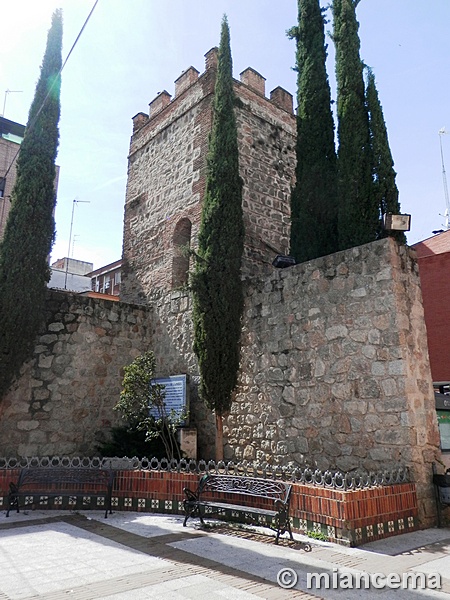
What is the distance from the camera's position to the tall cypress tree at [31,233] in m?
7.48

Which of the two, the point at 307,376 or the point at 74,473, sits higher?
the point at 307,376

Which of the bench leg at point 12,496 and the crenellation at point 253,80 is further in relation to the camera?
the crenellation at point 253,80

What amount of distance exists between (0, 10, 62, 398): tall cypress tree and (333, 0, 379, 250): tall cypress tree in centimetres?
506

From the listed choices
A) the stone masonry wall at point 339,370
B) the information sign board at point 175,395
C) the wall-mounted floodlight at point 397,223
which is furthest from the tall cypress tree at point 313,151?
the information sign board at point 175,395

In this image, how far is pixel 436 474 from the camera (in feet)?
18.2

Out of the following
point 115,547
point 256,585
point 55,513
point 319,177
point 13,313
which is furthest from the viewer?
point 319,177

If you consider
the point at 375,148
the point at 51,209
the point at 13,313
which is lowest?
the point at 13,313

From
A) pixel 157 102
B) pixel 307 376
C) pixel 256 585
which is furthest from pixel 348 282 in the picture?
pixel 157 102

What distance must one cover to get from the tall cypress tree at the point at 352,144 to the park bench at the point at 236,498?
399 centimetres

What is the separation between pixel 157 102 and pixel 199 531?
11179 mm

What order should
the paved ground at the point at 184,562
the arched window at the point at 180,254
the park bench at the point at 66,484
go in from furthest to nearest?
1. the arched window at the point at 180,254
2. the park bench at the point at 66,484
3. the paved ground at the point at 184,562

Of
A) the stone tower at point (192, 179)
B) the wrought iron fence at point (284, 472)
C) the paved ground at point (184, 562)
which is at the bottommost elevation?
the paved ground at point (184, 562)

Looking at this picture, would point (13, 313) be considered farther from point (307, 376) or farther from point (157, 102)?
point (157, 102)

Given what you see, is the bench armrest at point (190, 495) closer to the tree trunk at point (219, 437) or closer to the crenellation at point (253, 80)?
the tree trunk at point (219, 437)
